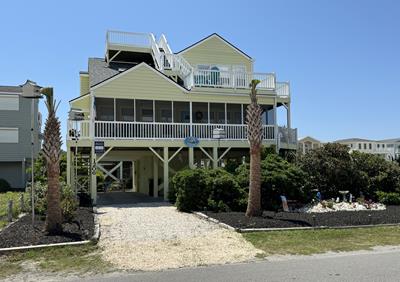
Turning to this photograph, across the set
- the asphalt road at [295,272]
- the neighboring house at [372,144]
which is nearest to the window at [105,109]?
the asphalt road at [295,272]

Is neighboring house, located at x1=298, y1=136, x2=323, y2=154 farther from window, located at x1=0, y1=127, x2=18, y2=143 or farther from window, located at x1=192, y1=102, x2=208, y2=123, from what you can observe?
window, located at x1=0, y1=127, x2=18, y2=143

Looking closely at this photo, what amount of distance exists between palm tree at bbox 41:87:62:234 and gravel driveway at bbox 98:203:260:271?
1351 millimetres

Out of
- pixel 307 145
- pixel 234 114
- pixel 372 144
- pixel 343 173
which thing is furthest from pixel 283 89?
pixel 372 144

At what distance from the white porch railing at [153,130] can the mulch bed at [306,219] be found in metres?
7.50

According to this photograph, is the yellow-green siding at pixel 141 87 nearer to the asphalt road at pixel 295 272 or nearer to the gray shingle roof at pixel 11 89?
the asphalt road at pixel 295 272

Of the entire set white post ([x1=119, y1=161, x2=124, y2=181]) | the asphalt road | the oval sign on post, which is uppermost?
the oval sign on post

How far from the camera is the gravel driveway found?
8.77 meters

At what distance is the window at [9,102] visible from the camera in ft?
121

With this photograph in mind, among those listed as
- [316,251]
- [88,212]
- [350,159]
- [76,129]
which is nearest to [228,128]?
[350,159]

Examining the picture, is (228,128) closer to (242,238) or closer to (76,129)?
(76,129)

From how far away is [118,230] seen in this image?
12352 mm

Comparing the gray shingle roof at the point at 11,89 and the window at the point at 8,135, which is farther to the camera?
the gray shingle roof at the point at 11,89

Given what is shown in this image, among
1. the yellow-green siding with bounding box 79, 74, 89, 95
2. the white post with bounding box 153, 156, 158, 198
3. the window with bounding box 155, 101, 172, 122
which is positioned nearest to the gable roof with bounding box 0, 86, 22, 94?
the yellow-green siding with bounding box 79, 74, 89, 95

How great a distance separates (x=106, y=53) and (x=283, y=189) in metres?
16.1
